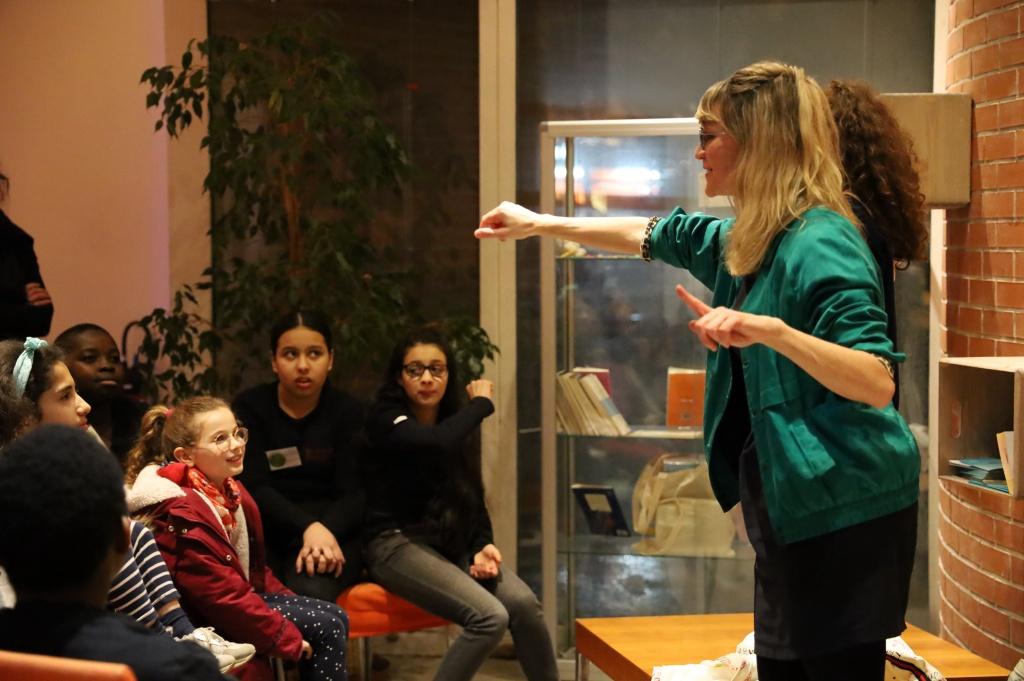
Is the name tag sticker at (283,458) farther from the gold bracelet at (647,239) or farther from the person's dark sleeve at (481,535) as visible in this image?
the gold bracelet at (647,239)

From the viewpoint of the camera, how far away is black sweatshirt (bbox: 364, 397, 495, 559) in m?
3.90

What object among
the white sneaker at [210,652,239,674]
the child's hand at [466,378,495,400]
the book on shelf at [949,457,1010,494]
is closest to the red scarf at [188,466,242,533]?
the white sneaker at [210,652,239,674]

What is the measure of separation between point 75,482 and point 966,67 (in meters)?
2.95

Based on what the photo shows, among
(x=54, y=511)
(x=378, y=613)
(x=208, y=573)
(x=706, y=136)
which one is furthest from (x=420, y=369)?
(x=54, y=511)

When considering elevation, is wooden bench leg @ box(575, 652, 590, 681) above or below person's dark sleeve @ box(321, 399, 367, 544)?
below

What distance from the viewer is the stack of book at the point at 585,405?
431 cm

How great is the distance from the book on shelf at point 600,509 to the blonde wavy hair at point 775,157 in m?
2.55

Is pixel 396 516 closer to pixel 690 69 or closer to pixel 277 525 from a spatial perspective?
pixel 277 525

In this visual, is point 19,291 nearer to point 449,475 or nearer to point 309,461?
point 309,461

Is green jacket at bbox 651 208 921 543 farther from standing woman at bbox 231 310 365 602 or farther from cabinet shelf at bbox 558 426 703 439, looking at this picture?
cabinet shelf at bbox 558 426 703 439

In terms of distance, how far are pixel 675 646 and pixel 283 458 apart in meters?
1.41

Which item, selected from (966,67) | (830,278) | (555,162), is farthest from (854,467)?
(555,162)

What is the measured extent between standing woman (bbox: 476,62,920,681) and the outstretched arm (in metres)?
0.36

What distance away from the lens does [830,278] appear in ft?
5.93
